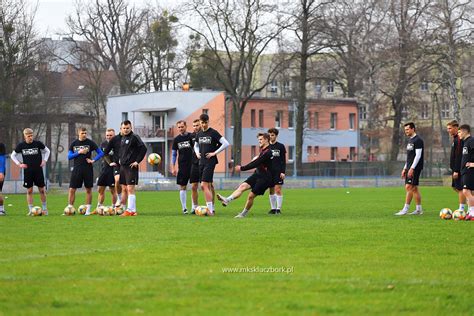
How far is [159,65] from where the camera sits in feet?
266

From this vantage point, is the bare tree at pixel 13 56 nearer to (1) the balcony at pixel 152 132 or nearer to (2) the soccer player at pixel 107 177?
(1) the balcony at pixel 152 132

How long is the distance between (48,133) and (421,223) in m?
54.0

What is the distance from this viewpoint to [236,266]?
11016mm

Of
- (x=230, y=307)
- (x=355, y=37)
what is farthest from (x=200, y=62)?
(x=230, y=307)

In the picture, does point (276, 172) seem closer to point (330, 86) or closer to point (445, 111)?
point (330, 86)

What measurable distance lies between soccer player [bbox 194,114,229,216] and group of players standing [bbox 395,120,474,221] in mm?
4447

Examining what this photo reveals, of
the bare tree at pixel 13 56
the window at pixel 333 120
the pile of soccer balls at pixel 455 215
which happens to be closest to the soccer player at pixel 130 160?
the pile of soccer balls at pixel 455 215

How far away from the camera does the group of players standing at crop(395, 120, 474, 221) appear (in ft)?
66.0

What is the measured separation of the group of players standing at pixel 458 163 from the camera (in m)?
20.1

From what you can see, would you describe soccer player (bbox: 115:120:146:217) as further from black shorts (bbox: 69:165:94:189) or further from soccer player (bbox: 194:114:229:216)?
soccer player (bbox: 194:114:229:216)

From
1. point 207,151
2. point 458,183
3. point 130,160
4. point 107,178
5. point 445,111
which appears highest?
point 445,111

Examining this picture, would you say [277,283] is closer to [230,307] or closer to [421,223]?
[230,307]

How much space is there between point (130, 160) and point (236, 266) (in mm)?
11171

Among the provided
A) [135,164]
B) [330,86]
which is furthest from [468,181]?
[330,86]
